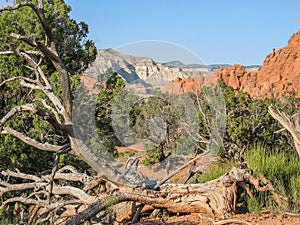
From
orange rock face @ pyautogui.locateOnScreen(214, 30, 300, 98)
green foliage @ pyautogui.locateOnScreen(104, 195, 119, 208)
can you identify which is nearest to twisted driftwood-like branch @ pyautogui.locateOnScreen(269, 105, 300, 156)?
green foliage @ pyautogui.locateOnScreen(104, 195, 119, 208)

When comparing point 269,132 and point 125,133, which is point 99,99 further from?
point 269,132

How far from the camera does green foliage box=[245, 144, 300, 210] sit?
513 centimetres

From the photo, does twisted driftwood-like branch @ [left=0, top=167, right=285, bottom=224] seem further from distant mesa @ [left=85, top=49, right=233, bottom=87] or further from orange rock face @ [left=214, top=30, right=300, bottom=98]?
orange rock face @ [left=214, top=30, right=300, bottom=98]

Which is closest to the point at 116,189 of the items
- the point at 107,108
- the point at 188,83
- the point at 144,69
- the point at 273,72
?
the point at 144,69

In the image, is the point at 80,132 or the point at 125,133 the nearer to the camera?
the point at 80,132

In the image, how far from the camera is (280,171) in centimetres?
563

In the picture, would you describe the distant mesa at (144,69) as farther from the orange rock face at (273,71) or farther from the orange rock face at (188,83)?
the orange rock face at (273,71)

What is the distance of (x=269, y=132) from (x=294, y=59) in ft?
143

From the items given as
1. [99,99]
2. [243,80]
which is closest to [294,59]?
[243,80]

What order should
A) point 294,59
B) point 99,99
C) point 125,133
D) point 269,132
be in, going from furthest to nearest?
point 294,59 < point 269,132 < point 99,99 < point 125,133

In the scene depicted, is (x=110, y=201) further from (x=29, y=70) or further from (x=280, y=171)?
(x=29, y=70)

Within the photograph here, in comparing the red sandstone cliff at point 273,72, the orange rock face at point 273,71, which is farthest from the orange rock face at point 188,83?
the orange rock face at point 273,71

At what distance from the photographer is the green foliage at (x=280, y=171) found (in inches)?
202

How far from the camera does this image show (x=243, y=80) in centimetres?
5119
